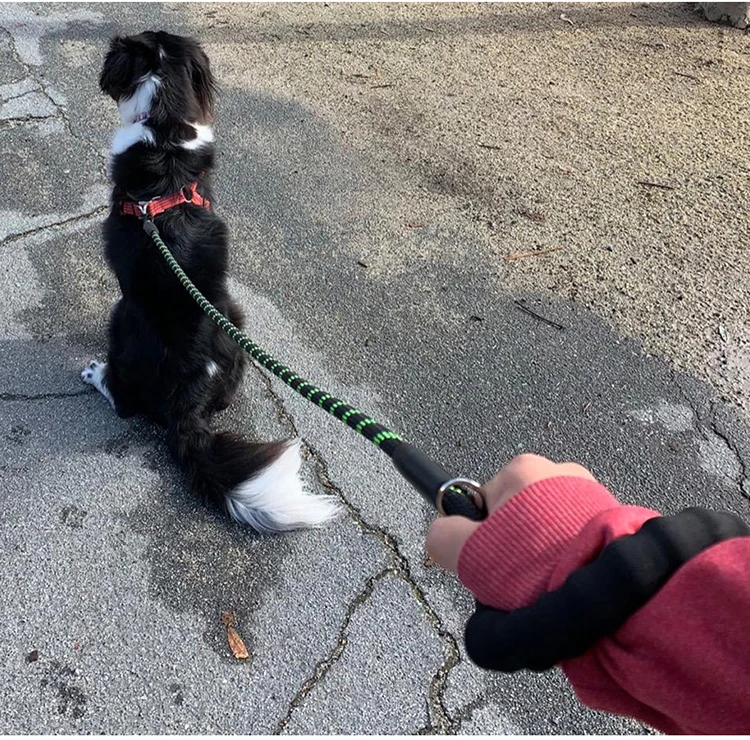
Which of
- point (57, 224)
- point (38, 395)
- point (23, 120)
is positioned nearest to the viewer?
point (38, 395)

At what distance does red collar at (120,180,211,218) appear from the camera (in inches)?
93.4

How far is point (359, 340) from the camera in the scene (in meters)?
3.03

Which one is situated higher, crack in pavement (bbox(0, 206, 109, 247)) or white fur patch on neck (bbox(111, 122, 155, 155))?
white fur patch on neck (bbox(111, 122, 155, 155))

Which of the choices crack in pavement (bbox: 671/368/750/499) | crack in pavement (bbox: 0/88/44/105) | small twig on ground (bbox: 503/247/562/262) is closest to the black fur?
small twig on ground (bbox: 503/247/562/262)

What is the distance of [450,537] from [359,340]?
6.73ft

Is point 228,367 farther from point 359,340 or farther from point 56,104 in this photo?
point 56,104

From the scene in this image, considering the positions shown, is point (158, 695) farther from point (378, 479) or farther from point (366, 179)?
point (366, 179)

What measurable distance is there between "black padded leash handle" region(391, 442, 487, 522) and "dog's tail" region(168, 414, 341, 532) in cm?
110

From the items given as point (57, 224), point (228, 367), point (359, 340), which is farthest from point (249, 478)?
point (57, 224)

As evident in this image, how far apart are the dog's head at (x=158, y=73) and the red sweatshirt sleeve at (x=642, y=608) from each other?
2120mm

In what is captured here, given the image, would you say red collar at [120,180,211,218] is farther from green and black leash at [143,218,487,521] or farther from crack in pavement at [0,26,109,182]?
→ crack in pavement at [0,26,109,182]

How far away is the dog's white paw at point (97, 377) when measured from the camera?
2640 millimetres

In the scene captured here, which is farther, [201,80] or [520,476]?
[201,80]

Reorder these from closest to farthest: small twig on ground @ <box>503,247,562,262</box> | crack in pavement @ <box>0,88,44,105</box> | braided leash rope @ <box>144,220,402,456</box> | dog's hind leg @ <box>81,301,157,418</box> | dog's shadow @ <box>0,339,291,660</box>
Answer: braided leash rope @ <box>144,220,402,456</box> → dog's shadow @ <box>0,339,291,660</box> → dog's hind leg @ <box>81,301,157,418</box> → small twig on ground @ <box>503,247,562,262</box> → crack in pavement @ <box>0,88,44,105</box>
